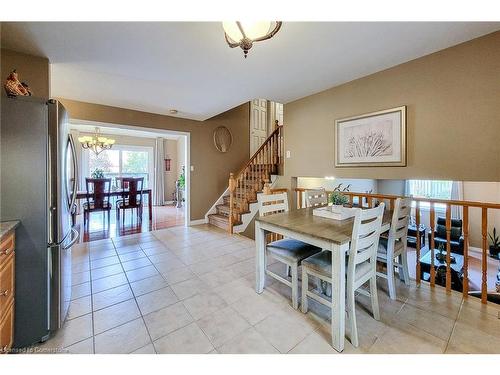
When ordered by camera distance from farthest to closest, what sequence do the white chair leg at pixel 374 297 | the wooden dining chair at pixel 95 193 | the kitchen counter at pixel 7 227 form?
the wooden dining chair at pixel 95 193
the white chair leg at pixel 374 297
the kitchen counter at pixel 7 227

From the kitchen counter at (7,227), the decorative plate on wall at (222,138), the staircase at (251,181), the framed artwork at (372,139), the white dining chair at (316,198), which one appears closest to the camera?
the kitchen counter at (7,227)

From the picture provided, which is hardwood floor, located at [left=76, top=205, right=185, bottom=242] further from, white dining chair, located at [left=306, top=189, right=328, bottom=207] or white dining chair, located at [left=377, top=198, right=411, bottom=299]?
white dining chair, located at [left=377, top=198, right=411, bottom=299]

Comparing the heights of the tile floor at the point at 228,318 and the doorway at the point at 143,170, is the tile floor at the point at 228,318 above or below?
below

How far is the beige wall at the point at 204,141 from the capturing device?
3724 mm

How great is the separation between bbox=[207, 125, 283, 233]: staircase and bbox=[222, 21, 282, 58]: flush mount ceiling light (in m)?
3.09

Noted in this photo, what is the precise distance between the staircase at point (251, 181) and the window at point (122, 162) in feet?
12.3

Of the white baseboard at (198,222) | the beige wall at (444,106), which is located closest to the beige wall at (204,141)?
the white baseboard at (198,222)

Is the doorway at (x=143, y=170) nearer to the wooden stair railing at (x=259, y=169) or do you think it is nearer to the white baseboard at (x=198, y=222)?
the white baseboard at (x=198, y=222)

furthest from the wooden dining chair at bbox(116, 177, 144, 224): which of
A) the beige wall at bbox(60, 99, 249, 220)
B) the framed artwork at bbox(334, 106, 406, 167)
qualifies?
the framed artwork at bbox(334, 106, 406, 167)

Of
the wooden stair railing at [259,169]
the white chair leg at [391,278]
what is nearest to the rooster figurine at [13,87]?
the white chair leg at [391,278]

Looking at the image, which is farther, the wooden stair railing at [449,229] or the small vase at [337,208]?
the small vase at [337,208]

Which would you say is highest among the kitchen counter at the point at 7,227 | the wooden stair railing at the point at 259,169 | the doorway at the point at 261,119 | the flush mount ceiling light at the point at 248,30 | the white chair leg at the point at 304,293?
the doorway at the point at 261,119

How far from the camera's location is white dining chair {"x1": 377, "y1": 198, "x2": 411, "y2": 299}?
6.11ft
